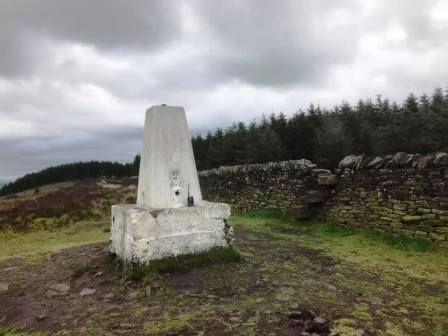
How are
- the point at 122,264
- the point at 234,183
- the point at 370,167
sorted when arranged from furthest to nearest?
the point at 234,183 < the point at 370,167 < the point at 122,264

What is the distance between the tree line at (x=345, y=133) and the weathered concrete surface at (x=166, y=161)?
6.30 metres

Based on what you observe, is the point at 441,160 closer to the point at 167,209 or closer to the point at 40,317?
the point at 167,209

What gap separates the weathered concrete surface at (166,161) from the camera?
6102 millimetres

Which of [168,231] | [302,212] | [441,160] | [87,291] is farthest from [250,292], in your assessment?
[302,212]

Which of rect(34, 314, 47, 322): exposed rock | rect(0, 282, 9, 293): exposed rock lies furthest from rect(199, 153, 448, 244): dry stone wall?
rect(0, 282, 9, 293): exposed rock

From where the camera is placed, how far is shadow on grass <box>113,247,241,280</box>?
17.6 ft

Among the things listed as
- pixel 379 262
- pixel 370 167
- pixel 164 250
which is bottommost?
pixel 379 262

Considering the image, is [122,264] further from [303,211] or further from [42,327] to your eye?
[303,211]

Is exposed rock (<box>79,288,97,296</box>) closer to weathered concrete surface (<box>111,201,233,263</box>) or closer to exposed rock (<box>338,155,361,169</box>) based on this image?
weathered concrete surface (<box>111,201,233,263</box>)

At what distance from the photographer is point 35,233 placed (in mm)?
9992

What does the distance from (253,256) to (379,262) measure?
2198 mm

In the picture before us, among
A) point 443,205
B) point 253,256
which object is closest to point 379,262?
point 443,205

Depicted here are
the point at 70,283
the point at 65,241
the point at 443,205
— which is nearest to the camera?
the point at 70,283

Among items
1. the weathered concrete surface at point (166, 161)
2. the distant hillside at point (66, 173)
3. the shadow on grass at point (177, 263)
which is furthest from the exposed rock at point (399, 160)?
the distant hillside at point (66, 173)
